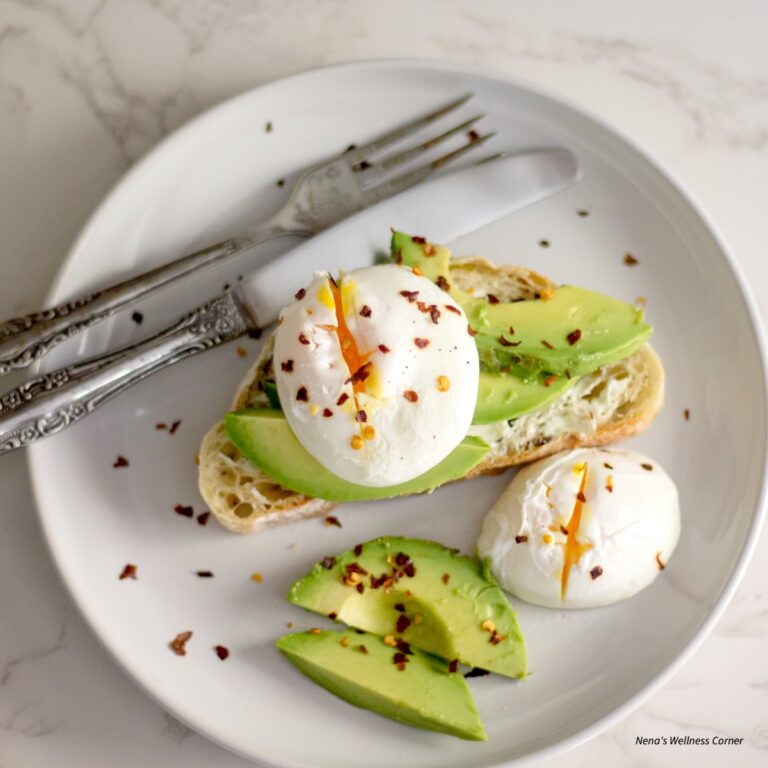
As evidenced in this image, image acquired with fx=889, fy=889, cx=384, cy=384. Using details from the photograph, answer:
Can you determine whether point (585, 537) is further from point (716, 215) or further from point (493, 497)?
point (716, 215)

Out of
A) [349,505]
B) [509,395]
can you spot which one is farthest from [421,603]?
[509,395]

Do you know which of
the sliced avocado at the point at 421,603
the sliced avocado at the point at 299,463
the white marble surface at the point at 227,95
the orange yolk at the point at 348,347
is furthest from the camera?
the white marble surface at the point at 227,95

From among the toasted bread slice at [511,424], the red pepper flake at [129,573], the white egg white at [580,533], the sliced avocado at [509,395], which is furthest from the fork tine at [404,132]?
the red pepper flake at [129,573]

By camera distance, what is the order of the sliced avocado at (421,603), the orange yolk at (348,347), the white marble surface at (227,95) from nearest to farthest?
the orange yolk at (348,347)
the sliced avocado at (421,603)
the white marble surface at (227,95)

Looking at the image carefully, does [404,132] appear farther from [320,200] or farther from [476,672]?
[476,672]

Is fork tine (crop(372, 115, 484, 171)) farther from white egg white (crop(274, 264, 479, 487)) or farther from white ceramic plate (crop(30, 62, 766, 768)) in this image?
white egg white (crop(274, 264, 479, 487))

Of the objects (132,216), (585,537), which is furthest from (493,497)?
(132,216)

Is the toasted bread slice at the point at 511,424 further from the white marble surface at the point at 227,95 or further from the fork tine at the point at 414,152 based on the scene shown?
the white marble surface at the point at 227,95
